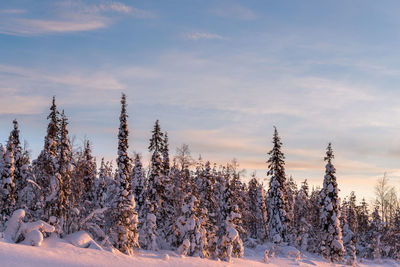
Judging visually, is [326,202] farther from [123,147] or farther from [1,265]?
[1,265]

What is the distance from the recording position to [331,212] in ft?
131

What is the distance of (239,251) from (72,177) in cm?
1406

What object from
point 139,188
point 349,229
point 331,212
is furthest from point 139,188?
point 349,229

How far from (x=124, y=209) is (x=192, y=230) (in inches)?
203

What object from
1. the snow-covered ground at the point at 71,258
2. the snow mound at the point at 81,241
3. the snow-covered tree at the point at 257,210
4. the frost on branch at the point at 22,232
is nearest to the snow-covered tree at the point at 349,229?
the snow-covered tree at the point at 257,210

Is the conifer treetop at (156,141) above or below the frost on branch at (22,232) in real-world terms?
above

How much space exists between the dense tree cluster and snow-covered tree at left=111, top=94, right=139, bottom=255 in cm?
7

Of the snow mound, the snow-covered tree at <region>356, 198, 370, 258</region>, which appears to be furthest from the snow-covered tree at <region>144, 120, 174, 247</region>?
the snow-covered tree at <region>356, 198, 370, 258</region>

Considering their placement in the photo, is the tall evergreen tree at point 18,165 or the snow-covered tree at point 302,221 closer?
the tall evergreen tree at point 18,165

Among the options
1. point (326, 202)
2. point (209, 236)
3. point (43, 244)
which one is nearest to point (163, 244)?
point (209, 236)

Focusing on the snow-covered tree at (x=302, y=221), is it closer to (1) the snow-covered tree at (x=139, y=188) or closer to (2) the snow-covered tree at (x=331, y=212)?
(2) the snow-covered tree at (x=331, y=212)

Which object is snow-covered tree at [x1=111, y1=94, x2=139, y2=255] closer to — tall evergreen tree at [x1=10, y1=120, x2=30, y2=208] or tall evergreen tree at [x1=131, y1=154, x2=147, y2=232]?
tall evergreen tree at [x1=131, y1=154, x2=147, y2=232]

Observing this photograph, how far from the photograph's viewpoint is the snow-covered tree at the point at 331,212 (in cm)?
3959

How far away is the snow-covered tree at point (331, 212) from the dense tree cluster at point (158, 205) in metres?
0.10
